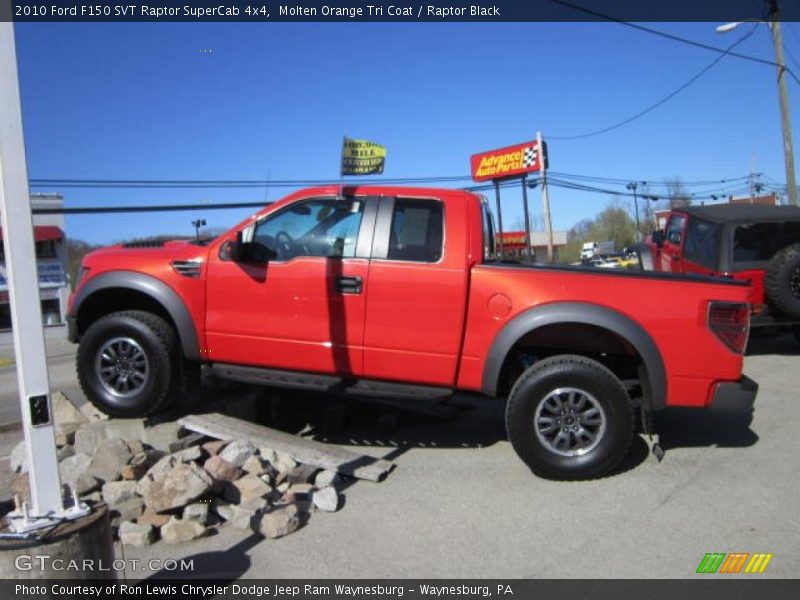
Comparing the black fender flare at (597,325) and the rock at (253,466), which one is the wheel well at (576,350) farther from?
the rock at (253,466)

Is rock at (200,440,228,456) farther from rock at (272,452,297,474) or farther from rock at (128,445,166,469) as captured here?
rock at (272,452,297,474)

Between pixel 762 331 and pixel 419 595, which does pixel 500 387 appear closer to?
pixel 419 595

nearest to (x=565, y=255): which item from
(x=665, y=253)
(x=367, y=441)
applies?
(x=665, y=253)

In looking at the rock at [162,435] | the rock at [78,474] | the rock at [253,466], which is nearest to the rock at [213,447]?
the rock at [162,435]

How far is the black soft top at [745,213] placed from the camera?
892 centimetres

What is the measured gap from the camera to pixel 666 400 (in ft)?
15.5

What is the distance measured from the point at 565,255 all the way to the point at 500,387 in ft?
256

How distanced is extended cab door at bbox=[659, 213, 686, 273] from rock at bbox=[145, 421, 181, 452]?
7.66 meters

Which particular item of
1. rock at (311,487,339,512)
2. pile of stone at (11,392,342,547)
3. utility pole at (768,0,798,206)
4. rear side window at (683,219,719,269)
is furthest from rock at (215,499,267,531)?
utility pole at (768,0,798,206)

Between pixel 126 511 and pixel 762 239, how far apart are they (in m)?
8.42

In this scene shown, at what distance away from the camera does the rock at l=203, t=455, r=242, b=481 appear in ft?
15.1

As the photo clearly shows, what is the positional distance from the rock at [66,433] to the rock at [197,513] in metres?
2.03

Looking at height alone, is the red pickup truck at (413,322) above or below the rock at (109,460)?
above

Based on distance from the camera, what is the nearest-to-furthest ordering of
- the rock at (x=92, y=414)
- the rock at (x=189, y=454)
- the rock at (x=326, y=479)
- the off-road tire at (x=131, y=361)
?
the rock at (x=326, y=479) < the rock at (x=189, y=454) < the off-road tire at (x=131, y=361) < the rock at (x=92, y=414)
